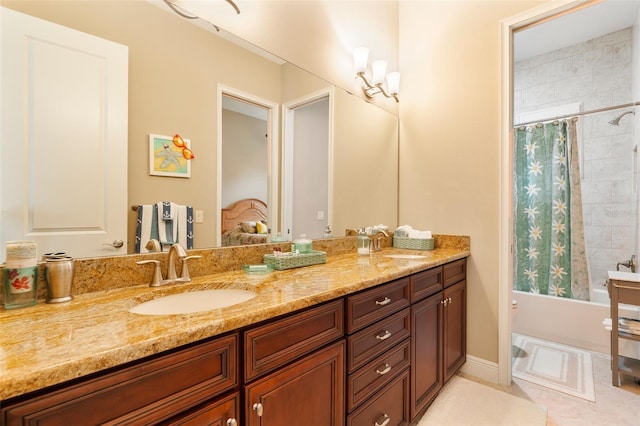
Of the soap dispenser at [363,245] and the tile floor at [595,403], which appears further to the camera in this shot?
the soap dispenser at [363,245]

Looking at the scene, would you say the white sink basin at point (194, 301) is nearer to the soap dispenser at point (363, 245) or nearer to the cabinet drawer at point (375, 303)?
the cabinet drawer at point (375, 303)

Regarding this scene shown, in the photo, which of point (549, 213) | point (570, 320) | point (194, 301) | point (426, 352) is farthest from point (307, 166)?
point (570, 320)

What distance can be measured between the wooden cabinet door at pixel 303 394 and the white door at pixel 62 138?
2.33 ft

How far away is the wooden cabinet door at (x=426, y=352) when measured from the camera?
151cm

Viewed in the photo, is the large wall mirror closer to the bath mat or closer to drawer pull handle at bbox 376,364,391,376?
drawer pull handle at bbox 376,364,391,376

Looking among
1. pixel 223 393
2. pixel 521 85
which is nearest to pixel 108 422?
pixel 223 393

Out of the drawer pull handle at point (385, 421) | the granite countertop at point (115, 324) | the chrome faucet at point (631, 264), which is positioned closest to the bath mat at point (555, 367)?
the chrome faucet at point (631, 264)

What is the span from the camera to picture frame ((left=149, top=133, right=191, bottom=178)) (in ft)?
3.79

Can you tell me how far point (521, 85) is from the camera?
3.42 meters

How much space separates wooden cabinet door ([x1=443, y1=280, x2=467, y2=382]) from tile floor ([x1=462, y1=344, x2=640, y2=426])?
0.23m

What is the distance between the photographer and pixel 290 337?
917 mm

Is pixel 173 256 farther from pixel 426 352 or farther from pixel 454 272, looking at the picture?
pixel 454 272

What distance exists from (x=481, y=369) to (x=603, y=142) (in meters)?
2.58

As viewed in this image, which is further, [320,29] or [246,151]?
[320,29]
